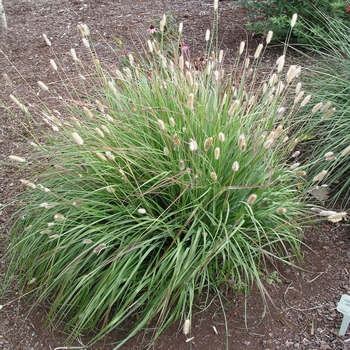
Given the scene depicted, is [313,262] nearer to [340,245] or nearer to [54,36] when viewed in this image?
[340,245]

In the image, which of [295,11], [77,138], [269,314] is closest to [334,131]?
[269,314]

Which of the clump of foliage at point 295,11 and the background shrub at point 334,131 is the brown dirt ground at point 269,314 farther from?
the clump of foliage at point 295,11

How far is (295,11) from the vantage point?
4.86 metres

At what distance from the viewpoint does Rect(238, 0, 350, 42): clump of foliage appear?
184 inches

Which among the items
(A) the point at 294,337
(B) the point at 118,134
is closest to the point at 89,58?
(B) the point at 118,134

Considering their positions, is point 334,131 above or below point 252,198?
below

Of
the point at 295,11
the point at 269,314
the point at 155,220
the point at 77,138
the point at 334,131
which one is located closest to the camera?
the point at 77,138

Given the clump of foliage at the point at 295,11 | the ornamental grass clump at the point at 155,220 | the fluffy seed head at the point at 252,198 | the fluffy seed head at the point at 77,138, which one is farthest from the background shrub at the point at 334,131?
the fluffy seed head at the point at 77,138

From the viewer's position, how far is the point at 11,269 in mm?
2793

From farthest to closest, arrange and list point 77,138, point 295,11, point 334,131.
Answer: point 295,11 < point 334,131 < point 77,138

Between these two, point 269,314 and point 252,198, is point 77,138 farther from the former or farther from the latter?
point 269,314

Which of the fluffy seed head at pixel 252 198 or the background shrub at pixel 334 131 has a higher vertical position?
the fluffy seed head at pixel 252 198

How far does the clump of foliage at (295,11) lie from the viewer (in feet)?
15.4

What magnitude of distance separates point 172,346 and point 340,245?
51.2 inches
